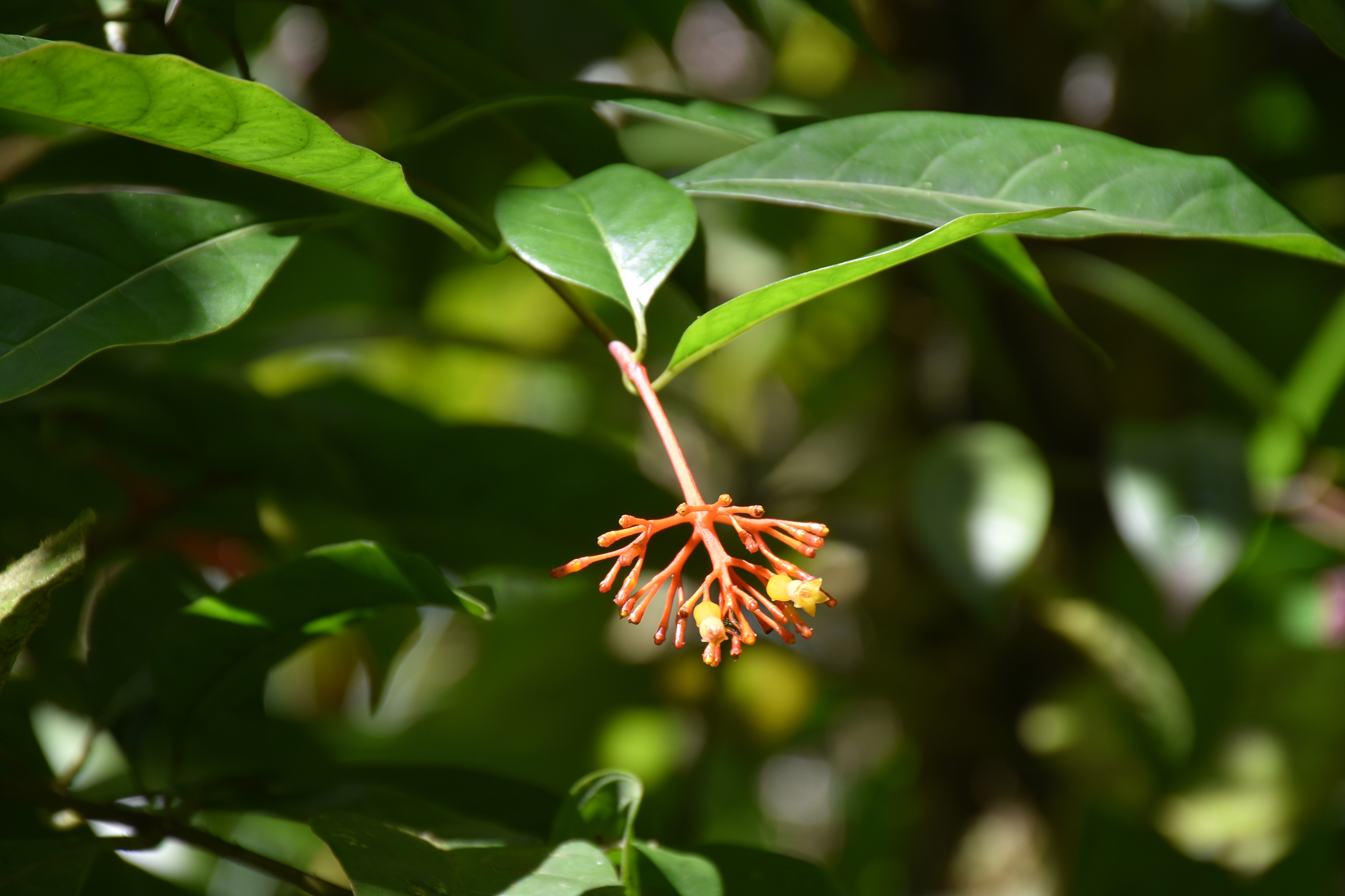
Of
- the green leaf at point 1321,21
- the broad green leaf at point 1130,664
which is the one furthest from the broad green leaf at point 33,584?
the broad green leaf at point 1130,664

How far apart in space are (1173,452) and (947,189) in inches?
16.1

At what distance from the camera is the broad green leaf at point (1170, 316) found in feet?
2.47

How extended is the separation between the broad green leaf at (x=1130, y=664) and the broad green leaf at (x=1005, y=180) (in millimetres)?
427

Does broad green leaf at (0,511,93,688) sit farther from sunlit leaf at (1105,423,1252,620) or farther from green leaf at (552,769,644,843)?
sunlit leaf at (1105,423,1252,620)

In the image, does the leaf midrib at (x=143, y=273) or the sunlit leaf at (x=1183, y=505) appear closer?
the leaf midrib at (x=143, y=273)

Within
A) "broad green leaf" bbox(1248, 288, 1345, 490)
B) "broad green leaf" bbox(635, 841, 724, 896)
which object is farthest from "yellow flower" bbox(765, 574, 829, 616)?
"broad green leaf" bbox(1248, 288, 1345, 490)

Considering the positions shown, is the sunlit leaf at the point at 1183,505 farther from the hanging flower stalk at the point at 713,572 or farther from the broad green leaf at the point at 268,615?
the broad green leaf at the point at 268,615

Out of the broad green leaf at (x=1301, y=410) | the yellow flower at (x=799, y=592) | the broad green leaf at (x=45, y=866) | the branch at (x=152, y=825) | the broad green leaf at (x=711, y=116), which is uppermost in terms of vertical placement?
the broad green leaf at (x=711, y=116)

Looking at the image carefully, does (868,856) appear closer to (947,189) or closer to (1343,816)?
(1343,816)

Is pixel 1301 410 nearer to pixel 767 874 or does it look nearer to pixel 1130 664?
pixel 1130 664

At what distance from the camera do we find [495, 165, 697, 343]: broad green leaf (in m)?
0.33

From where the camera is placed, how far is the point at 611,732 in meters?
1.02

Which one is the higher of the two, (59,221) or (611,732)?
(59,221)

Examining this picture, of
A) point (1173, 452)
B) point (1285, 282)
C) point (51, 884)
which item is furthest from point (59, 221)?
point (1285, 282)
